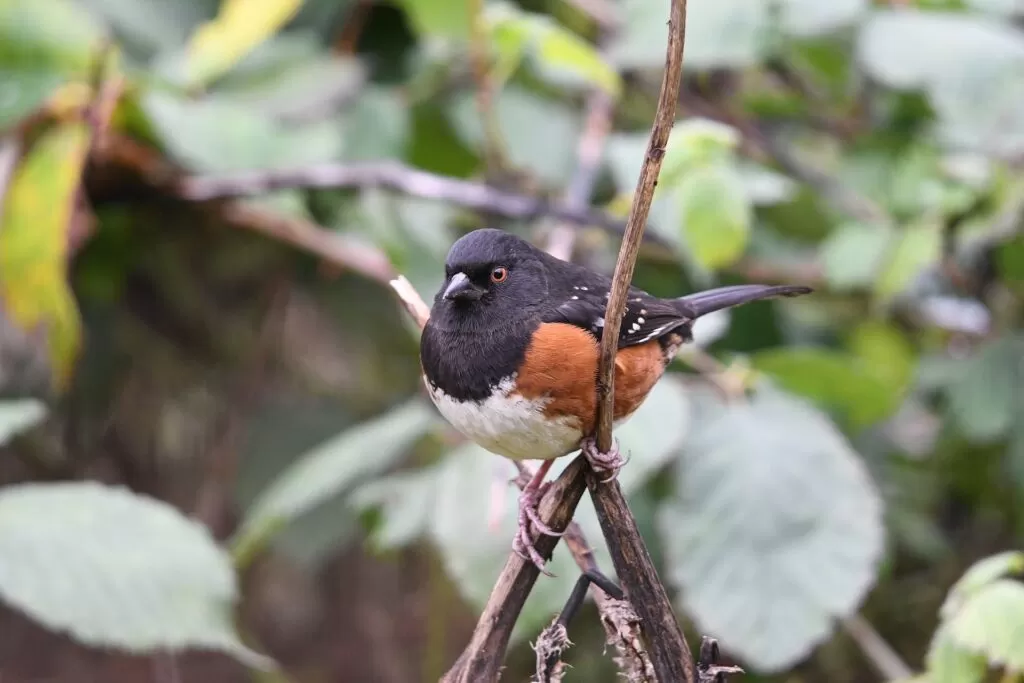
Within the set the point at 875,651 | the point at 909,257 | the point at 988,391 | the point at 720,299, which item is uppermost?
the point at 909,257

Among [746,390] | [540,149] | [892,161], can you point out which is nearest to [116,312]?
[540,149]

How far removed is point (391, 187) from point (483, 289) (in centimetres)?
95

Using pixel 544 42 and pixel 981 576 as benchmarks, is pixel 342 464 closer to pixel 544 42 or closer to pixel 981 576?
pixel 544 42

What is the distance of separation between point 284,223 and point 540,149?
0.72m

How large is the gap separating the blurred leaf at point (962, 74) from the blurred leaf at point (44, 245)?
193 centimetres

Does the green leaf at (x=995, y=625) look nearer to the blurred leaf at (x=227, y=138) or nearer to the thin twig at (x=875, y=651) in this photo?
the thin twig at (x=875, y=651)

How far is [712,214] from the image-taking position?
6.84 feet

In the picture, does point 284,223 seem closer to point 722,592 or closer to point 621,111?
point 621,111

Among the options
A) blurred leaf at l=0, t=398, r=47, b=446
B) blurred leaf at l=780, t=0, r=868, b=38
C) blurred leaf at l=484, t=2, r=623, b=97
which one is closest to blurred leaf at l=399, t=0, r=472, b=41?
blurred leaf at l=484, t=2, r=623, b=97

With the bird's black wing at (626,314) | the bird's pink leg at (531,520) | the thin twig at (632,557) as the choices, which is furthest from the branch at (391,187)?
the thin twig at (632,557)

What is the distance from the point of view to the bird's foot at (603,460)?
1256 millimetres

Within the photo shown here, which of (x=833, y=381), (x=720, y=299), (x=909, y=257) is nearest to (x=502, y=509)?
(x=720, y=299)

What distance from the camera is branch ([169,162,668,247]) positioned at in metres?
2.42

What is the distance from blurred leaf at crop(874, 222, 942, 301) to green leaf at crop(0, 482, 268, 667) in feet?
5.20
